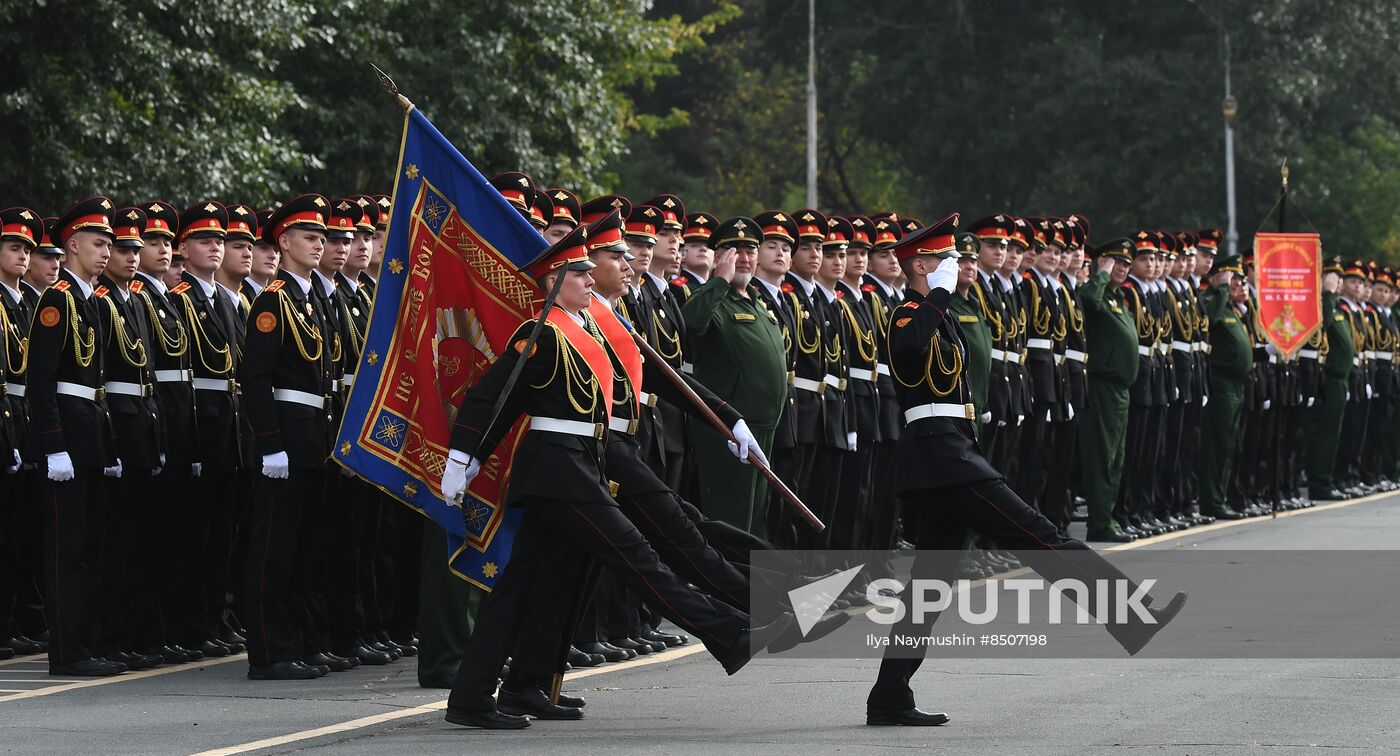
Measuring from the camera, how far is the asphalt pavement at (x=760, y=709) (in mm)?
8039

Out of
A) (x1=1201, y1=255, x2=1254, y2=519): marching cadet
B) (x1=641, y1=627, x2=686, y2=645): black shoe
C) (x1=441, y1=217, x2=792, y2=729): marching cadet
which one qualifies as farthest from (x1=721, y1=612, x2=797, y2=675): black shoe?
(x1=1201, y1=255, x2=1254, y2=519): marching cadet

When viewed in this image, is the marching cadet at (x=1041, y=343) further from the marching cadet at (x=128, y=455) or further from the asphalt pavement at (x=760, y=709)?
the marching cadet at (x=128, y=455)

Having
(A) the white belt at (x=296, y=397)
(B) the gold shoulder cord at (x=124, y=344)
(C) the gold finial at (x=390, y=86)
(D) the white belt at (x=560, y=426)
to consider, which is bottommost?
(D) the white belt at (x=560, y=426)

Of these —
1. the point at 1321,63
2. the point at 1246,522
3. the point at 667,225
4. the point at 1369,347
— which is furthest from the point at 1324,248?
the point at 667,225

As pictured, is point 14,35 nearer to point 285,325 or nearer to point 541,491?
point 285,325

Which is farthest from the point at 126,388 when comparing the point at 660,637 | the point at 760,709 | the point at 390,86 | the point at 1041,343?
the point at 1041,343

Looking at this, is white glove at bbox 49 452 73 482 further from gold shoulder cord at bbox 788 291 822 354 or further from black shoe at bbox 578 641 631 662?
gold shoulder cord at bbox 788 291 822 354

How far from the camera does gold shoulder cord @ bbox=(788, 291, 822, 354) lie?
12484mm

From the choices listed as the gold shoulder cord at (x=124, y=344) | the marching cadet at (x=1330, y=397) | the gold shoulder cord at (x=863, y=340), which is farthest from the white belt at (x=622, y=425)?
the marching cadet at (x=1330, y=397)

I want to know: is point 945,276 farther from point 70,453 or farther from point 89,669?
point 89,669

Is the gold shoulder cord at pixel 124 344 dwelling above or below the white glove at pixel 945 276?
below

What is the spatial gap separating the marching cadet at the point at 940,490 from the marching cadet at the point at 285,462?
2.69 meters

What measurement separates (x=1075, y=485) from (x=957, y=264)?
8.71 meters

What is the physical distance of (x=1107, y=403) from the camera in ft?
53.2
